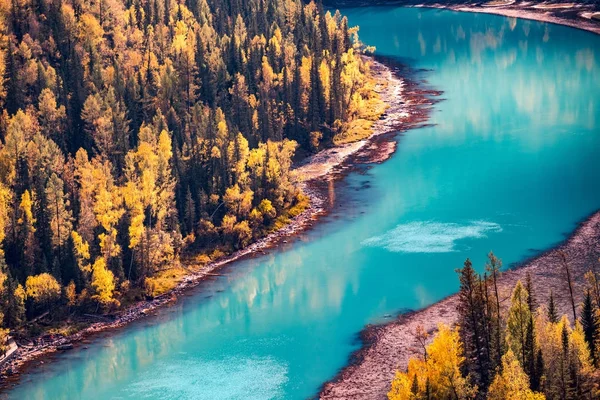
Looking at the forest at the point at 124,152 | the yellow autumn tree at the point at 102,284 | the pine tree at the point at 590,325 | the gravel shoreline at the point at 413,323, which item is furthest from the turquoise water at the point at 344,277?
the pine tree at the point at 590,325

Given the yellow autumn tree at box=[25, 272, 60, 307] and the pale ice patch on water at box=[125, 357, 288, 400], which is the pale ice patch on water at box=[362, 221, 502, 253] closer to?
the pale ice patch on water at box=[125, 357, 288, 400]

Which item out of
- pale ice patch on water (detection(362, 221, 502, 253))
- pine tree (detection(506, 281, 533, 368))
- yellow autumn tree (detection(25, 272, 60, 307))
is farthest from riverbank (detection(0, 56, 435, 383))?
pine tree (detection(506, 281, 533, 368))

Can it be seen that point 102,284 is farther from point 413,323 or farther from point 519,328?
point 519,328

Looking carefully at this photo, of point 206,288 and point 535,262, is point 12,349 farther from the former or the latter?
point 535,262

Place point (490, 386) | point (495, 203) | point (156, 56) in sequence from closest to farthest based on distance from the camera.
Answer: point (490, 386)
point (495, 203)
point (156, 56)

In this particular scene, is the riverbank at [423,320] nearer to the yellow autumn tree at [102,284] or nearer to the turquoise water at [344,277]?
the turquoise water at [344,277]

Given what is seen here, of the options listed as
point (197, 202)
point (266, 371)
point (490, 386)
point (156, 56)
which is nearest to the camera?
point (490, 386)

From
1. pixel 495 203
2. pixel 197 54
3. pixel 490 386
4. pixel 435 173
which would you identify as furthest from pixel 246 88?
pixel 490 386
